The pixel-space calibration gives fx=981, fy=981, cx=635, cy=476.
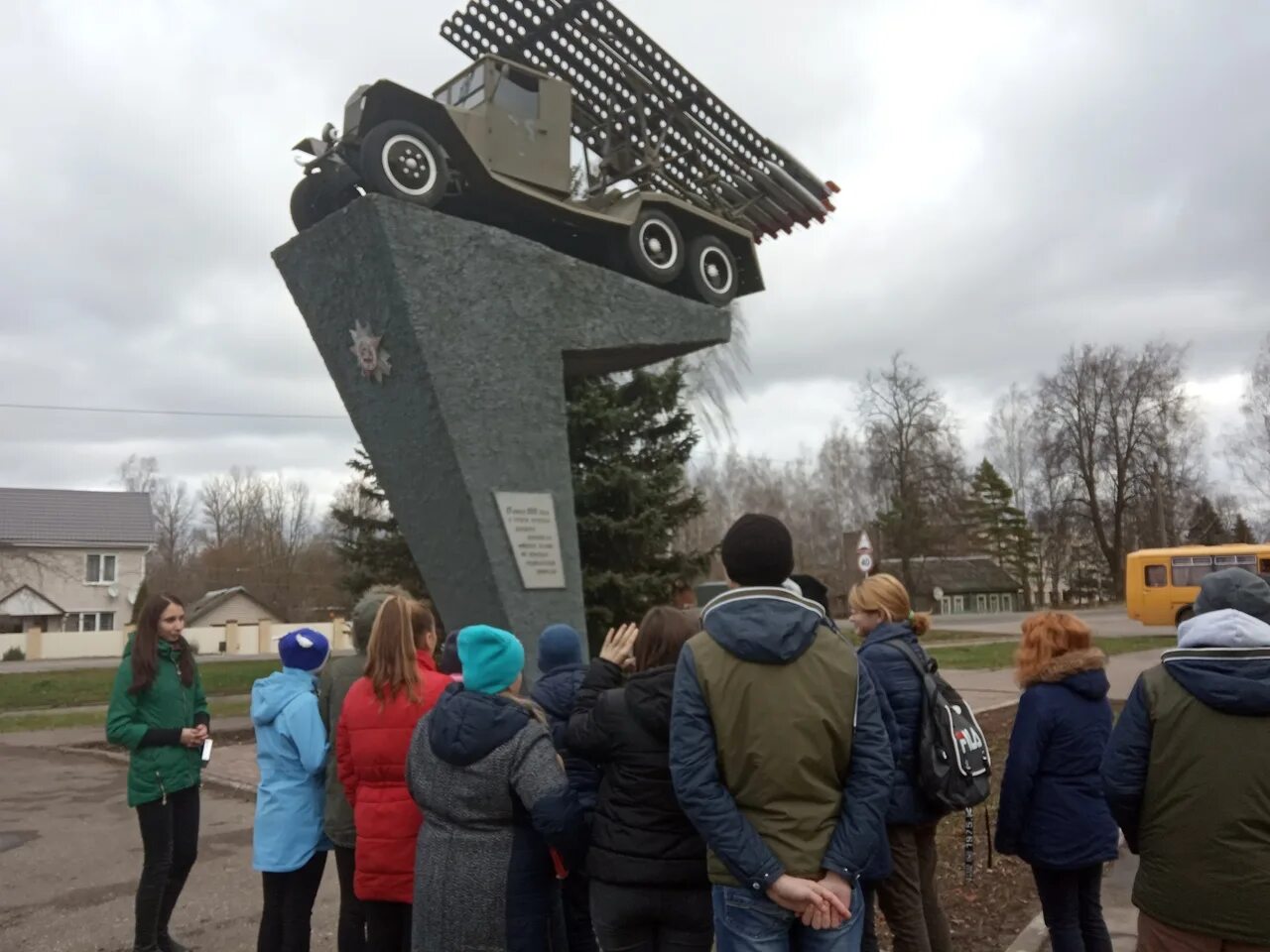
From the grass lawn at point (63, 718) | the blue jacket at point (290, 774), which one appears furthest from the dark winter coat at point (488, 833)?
the grass lawn at point (63, 718)

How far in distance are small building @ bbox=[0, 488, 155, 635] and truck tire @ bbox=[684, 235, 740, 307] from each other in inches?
1516

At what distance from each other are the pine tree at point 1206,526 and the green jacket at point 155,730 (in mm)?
52327

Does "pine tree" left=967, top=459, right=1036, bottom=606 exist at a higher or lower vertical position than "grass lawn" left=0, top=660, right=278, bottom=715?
higher

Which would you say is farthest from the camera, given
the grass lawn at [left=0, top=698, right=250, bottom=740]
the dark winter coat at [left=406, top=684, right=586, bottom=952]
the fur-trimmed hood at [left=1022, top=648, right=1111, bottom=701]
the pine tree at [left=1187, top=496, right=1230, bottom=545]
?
the pine tree at [left=1187, top=496, right=1230, bottom=545]

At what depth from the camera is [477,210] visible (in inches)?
387

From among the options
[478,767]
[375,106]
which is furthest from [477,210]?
[478,767]

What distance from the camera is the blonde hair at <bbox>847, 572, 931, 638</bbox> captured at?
12.7 feet

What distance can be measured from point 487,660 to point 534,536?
5.81m

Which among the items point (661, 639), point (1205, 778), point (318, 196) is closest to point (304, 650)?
point (661, 639)

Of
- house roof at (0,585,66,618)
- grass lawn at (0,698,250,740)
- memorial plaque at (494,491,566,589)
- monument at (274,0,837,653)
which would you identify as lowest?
grass lawn at (0,698,250,740)

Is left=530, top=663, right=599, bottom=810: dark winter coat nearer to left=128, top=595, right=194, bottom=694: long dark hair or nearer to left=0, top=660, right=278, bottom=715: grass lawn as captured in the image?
left=128, top=595, right=194, bottom=694: long dark hair

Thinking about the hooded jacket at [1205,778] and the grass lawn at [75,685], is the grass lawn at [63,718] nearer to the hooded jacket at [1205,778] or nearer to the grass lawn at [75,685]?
the grass lawn at [75,685]

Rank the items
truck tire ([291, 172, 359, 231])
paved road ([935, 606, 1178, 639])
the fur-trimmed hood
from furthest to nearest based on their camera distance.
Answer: paved road ([935, 606, 1178, 639]), truck tire ([291, 172, 359, 231]), the fur-trimmed hood

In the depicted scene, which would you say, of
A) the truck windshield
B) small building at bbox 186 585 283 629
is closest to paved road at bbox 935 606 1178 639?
the truck windshield
